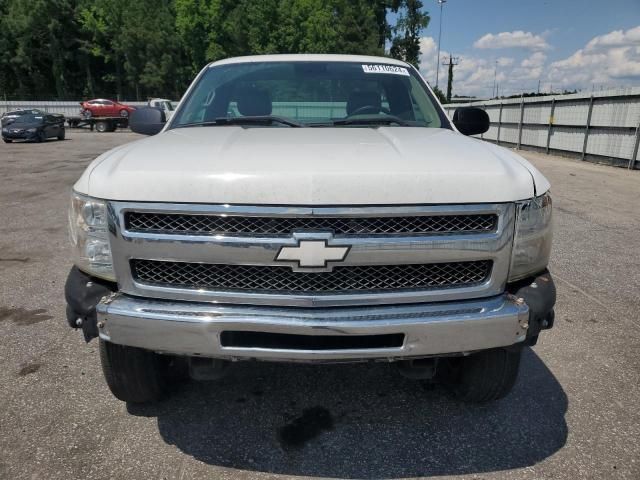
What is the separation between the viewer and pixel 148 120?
356 cm

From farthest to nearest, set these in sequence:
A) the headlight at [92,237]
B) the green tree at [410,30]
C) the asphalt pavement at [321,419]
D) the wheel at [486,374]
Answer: the green tree at [410,30] < the wheel at [486,374] < the asphalt pavement at [321,419] < the headlight at [92,237]

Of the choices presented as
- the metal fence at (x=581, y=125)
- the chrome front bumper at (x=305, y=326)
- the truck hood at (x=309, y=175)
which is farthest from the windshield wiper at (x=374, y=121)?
the metal fence at (x=581, y=125)

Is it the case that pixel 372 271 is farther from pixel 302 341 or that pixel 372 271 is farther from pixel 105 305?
pixel 105 305

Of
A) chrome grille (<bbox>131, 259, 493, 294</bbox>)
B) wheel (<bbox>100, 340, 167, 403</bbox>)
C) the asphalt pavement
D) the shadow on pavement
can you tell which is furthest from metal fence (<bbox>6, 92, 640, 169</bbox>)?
wheel (<bbox>100, 340, 167, 403</bbox>)

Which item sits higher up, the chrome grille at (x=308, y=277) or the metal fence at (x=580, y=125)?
the chrome grille at (x=308, y=277)

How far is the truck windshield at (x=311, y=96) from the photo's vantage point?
3096 millimetres

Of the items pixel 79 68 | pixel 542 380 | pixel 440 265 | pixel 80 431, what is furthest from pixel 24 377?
pixel 79 68

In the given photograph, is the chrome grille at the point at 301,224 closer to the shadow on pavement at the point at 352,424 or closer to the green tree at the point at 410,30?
the shadow on pavement at the point at 352,424

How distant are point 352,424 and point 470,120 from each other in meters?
2.23

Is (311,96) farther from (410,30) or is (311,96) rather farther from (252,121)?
(410,30)

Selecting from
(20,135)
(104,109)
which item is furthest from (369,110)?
(104,109)

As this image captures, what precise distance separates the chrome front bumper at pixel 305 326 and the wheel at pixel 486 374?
47 cm

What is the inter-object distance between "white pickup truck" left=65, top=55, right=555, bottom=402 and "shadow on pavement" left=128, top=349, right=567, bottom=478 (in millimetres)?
571

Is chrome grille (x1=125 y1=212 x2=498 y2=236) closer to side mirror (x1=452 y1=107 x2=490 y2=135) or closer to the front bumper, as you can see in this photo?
side mirror (x1=452 y1=107 x2=490 y2=135)
